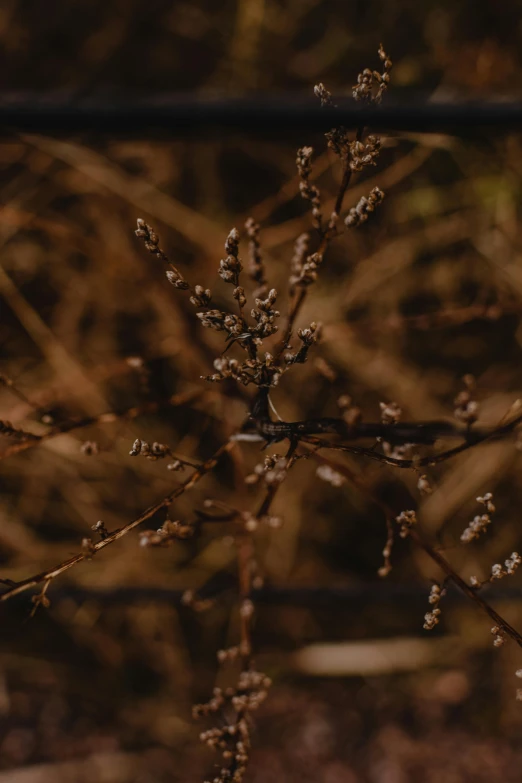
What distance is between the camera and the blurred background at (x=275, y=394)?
4.36 feet

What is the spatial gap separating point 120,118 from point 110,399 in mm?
752

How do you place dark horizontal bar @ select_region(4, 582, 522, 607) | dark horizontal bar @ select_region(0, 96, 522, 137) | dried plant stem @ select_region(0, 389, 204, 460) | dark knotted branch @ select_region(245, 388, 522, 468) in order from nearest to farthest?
1. dark knotted branch @ select_region(245, 388, 522, 468)
2. dried plant stem @ select_region(0, 389, 204, 460)
3. dark horizontal bar @ select_region(0, 96, 522, 137)
4. dark horizontal bar @ select_region(4, 582, 522, 607)

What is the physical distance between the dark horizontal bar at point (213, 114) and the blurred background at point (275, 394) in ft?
1.32

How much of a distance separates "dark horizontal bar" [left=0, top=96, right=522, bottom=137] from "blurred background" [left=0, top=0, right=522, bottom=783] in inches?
15.9

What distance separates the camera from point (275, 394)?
138 cm

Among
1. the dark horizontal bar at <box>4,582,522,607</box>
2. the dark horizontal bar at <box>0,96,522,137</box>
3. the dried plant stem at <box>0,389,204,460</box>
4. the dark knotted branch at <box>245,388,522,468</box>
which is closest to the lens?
the dark knotted branch at <box>245,388,522,468</box>

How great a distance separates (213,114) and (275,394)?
0.71 m

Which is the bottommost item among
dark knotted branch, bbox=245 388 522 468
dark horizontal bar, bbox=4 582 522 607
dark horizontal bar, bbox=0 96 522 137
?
dark knotted branch, bbox=245 388 522 468

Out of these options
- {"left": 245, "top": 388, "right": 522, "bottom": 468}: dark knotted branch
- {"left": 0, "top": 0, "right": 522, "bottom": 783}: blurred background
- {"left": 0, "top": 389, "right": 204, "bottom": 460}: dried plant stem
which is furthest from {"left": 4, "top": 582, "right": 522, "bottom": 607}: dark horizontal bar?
{"left": 245, "top": 388, "right": 522, "bottom": 468}: dark knotted branch

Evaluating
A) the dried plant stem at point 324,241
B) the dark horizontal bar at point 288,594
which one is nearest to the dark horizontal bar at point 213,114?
the dried plant stem at point 324,241

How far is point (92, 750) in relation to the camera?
144 centimetres

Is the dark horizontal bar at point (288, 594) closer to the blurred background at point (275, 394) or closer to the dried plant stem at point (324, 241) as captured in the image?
the blurred background at point (275, 394)

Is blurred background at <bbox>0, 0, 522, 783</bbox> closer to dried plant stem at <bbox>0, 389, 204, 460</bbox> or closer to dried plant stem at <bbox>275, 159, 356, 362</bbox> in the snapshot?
dried plant stem at <bbox>0, 389, 204, 460</bbox>

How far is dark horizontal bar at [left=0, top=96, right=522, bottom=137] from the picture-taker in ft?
2.70
